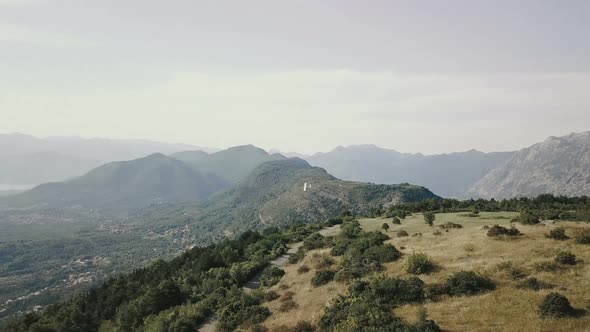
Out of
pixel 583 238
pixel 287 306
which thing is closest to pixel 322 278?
pixel 287 306

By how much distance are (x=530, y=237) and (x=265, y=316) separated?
2975cm

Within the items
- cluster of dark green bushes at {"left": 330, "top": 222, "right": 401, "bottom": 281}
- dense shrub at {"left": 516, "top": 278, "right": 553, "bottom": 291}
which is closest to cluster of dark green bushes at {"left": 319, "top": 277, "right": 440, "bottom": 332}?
cluster of dark green bushes at {"left": 330, "top": 222, "right": 401, "bottom": 281}

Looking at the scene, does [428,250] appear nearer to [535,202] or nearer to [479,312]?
[479,312]

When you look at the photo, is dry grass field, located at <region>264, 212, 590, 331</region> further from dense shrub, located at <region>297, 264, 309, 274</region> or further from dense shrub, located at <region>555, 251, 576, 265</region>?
dense shrub, located at <region>297, 264, 309, 274</region>

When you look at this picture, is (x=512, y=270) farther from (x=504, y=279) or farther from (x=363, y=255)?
(x=363, y=255)

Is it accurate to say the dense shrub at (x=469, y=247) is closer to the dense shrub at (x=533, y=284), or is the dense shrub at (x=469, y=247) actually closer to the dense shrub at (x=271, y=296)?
Result: the dense shrub at (x=533, y=284)

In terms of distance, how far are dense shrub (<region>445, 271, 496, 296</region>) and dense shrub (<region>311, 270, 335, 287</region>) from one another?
46.4 feet

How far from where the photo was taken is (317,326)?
30.7m

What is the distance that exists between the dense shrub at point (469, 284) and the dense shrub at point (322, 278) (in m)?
14.1

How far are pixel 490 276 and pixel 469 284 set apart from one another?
2.97m

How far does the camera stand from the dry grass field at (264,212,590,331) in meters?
24.2

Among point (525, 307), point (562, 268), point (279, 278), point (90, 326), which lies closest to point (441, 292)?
point (525, 307)

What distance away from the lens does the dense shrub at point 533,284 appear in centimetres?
2770

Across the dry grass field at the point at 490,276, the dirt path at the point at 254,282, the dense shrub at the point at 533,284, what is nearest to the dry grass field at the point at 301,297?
the dry grass field at the point at 490,276
